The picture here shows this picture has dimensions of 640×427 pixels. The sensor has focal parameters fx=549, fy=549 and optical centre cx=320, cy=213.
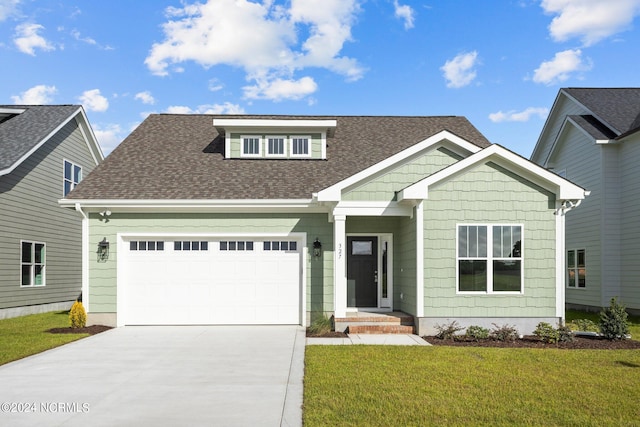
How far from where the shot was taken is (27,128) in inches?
730

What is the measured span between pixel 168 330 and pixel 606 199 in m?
14.6

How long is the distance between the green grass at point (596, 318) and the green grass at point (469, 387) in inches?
119

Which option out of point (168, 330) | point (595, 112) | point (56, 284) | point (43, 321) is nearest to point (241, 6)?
point (168, 330)

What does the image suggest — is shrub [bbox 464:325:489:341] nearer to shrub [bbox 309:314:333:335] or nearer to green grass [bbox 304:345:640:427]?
green grass [bbox 304:345:640:427]

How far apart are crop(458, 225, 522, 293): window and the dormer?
234 inches

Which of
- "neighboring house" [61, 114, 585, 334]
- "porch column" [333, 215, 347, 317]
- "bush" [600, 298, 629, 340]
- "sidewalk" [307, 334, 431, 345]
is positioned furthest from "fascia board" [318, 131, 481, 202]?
"bush" [600, 298, 629, 340]

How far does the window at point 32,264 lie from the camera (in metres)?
17.5

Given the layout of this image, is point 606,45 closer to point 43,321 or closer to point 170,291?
point 170,291

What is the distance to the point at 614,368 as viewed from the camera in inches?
349

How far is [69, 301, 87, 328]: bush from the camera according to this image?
13484mm

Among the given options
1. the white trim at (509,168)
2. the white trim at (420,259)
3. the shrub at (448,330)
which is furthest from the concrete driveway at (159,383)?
the white trim at (509,168)

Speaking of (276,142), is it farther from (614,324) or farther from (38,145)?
(614,324)

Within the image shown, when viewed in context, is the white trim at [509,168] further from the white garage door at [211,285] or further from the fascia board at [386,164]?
the white garage door at [211,285]

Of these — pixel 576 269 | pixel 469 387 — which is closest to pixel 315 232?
pixel 469 387
